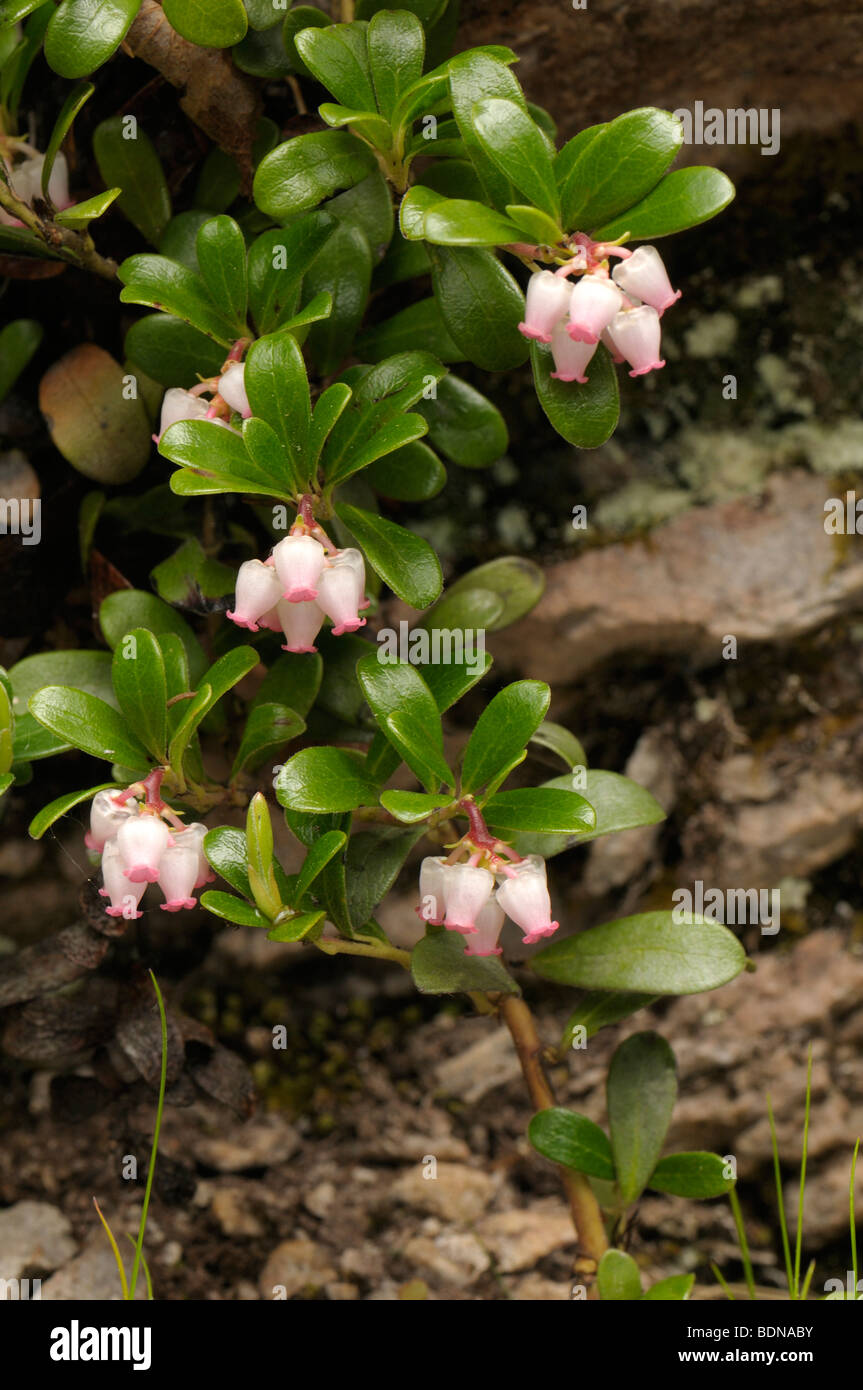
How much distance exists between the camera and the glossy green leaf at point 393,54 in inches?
52.4

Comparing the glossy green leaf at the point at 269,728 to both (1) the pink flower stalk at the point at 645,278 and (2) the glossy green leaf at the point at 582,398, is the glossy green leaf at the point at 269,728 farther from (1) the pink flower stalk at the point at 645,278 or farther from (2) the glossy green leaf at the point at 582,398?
(1) the pink flower stalk at the point at 645,278

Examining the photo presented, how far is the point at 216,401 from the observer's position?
1.37 m

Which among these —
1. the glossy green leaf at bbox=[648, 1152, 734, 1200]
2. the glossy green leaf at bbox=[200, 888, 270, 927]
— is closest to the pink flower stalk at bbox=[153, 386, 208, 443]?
the glossy green leaf at bbox=[200, 888, 270, 927]

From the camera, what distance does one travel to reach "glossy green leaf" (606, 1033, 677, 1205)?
1.61 metres

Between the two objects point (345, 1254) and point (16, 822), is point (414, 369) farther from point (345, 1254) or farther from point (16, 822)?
point (345, 1254)

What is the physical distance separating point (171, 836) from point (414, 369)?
613 mm

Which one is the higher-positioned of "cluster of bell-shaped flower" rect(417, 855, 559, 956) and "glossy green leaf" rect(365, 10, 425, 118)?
"glossy green leaf" rect(365, 10, 425, 118)

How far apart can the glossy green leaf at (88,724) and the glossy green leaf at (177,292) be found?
0.46 meters

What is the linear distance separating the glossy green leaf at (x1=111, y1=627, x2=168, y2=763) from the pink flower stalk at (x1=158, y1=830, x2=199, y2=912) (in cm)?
14

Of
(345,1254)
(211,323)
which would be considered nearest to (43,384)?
(211,323)

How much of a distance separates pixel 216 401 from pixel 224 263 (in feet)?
0.55

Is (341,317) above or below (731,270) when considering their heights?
below

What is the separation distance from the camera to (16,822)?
77.7 inches

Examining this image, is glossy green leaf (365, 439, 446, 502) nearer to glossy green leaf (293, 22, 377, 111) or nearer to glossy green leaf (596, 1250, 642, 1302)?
glossy green leaf (293, 22, 377, 111)
